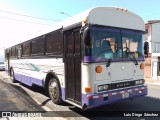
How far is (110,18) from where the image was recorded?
23.9ft

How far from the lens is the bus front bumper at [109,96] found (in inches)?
260

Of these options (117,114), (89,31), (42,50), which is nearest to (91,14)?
(89,31)

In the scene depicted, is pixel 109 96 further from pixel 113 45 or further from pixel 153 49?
pixel 153 49

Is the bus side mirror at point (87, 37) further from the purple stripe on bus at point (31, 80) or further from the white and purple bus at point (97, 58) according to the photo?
the purple stripe on bus at point (31, 80)

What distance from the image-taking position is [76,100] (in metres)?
7.36

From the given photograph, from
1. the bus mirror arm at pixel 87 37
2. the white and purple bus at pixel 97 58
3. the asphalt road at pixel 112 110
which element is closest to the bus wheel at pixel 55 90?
the white and purple bus at pixel 97 58

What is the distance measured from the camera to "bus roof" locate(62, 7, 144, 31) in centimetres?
688

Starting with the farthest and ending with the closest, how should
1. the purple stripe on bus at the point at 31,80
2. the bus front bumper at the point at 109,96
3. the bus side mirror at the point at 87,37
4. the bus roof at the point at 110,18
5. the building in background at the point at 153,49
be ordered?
the building in background at the point at 153,49, the purple stripe on bus at the point at 31,80, the bus roof at the point at 110,18, the bus front bumper at the point at 109,96, the bus side mirror at the point at 87,37

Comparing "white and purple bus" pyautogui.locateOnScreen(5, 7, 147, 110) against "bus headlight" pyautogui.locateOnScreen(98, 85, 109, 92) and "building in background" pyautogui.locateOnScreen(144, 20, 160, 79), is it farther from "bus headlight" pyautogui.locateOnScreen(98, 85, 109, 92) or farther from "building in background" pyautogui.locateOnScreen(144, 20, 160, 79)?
"building in background" pyautogui.locateOnScreen(144, 20, 160, 79)

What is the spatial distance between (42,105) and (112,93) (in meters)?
3.38

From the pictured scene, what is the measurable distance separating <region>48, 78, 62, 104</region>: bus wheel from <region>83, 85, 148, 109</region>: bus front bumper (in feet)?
7.13

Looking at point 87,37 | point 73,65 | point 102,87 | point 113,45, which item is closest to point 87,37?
point 87,37

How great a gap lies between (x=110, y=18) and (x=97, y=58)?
Answer: 140 centimetres

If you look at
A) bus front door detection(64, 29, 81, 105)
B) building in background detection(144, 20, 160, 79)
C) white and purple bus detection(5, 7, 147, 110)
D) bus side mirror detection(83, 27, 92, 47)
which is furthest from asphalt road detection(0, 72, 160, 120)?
building in background detection(144, 20, 160, 79)
